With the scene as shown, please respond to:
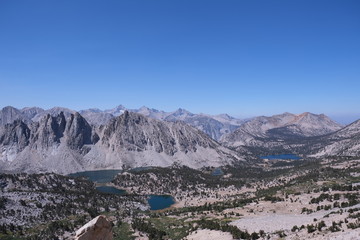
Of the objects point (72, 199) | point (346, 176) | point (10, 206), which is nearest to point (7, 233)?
point (10, 206)

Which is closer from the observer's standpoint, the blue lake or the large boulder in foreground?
the large boulder in foreground

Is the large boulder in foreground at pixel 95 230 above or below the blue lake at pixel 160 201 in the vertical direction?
above

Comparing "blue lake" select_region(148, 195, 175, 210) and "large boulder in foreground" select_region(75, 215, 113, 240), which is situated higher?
"large boulder in foreground" select_region(75, 215, 113, 240)

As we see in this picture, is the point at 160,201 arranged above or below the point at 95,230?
below

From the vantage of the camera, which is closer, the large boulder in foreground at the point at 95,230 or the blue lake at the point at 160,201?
the large boulder in foreground at the point at 95,230
